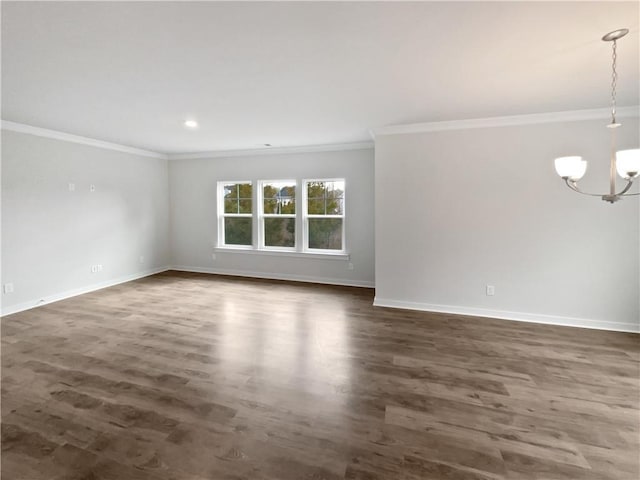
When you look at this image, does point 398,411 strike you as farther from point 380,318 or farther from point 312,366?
point 380,318

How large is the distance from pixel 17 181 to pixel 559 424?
6463 millimetres

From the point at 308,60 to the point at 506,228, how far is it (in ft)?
10.5

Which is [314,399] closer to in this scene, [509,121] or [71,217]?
[509,121]

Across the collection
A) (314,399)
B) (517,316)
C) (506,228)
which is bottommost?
(314,399)

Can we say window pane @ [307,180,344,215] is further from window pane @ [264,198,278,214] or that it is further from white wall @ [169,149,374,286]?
window pane @ [264,198,278,214]

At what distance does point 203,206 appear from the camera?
6.68 metres

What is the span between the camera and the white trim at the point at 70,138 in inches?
162

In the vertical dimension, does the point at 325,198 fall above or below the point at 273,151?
below

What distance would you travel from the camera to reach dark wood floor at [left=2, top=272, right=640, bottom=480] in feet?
5.75

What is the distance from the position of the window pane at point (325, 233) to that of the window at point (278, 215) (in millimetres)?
402

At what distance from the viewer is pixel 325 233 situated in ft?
19.4

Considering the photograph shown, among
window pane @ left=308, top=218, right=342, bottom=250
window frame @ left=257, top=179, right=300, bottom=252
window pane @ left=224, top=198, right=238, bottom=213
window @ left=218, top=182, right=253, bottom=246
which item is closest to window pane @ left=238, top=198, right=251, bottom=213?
window @ left=218, top=182, right=253, bottom=246

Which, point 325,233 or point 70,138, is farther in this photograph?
point 325,233

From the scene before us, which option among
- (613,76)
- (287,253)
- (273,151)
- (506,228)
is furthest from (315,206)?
(613,76)
